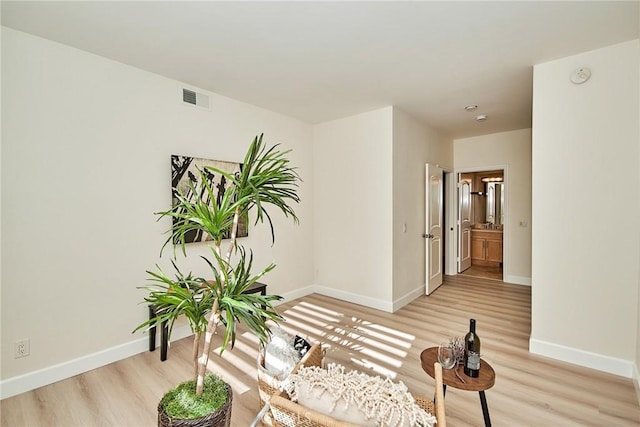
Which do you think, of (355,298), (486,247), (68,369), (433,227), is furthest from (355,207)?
(486,247)

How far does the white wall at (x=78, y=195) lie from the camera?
223cm

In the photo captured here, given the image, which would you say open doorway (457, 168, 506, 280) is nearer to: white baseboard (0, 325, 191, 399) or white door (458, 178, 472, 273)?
white door (458, 178, 472, 273)

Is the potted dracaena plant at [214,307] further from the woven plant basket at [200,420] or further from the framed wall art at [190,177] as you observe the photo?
the framed wall art at [190,177]

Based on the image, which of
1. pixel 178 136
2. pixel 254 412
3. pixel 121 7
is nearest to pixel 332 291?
pixel 254 412

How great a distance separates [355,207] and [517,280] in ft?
11.3

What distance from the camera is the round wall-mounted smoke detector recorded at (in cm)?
259

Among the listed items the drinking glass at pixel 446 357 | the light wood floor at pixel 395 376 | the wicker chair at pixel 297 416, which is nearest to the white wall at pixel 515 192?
the light wood floor at pixel 395 376

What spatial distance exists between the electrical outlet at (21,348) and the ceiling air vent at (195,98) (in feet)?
8.37

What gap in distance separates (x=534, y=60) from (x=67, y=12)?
3841 millimetres

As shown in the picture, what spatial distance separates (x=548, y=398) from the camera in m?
2.20

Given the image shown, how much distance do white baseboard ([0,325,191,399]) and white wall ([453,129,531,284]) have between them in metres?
5.73

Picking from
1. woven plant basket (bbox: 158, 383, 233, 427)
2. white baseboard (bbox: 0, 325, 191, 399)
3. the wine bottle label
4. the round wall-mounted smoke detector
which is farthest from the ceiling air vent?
the round wall-mounted smoke detector

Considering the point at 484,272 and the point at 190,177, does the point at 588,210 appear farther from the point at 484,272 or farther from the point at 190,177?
the point at 484,272

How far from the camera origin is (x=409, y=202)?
4.38 m
